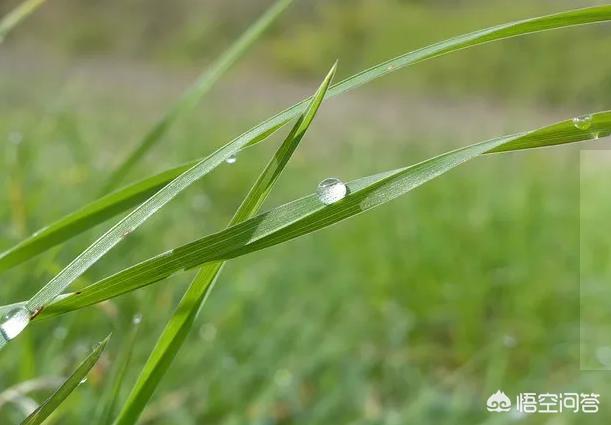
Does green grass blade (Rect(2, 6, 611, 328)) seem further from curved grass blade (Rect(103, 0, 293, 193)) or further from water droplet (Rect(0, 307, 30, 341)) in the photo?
curved grass blade (Rect(103, 0, 293, 193))

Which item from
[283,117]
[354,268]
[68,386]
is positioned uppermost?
[354,268]

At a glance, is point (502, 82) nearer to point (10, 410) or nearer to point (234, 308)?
point (234, 308)

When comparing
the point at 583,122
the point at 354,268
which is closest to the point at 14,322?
the point at 583,122

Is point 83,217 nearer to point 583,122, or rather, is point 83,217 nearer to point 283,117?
point 283,117

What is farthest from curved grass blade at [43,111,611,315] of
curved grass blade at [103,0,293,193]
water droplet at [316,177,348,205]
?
curved grass blade at [103,0,293,193]

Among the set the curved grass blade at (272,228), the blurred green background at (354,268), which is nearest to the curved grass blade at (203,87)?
the blurred green background at (354,268)

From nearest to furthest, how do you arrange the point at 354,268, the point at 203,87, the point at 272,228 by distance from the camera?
1. the point at 272,228
2. the point at 203,87
3. the point at 354,268

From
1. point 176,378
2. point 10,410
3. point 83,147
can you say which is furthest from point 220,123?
point 10,410

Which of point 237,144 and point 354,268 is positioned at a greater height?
point 354,268
